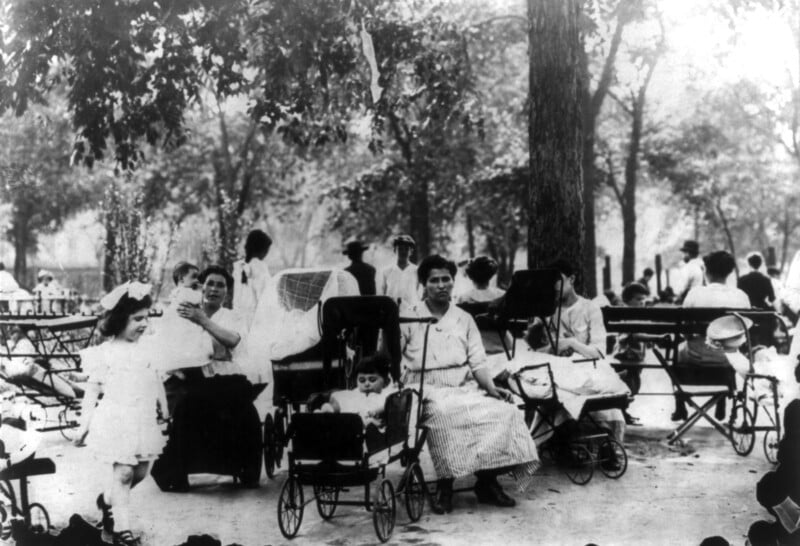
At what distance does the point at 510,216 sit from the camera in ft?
91.3

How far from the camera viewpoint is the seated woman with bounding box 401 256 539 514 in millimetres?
6414

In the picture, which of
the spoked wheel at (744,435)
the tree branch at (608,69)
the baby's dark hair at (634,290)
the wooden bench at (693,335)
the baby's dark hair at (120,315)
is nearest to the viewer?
the baby's dark hair at (120,315)

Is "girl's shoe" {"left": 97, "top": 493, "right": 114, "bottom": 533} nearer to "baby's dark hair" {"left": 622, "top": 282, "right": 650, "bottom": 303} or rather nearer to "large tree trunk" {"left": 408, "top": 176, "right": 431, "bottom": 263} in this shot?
"baby's dark hair" {"left": 622, "top": 282, "right": 650, "bottom": 303}

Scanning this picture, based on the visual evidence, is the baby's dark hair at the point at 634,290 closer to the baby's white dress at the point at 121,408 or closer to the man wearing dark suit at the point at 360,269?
the man wearing dark suit at the point at 360,269

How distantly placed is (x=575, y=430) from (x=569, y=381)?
0.49 meters

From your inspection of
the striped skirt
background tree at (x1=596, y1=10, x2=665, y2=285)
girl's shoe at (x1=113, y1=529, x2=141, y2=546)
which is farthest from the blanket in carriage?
background tree at (x1=596, y1=10, x2=665, y2=285)

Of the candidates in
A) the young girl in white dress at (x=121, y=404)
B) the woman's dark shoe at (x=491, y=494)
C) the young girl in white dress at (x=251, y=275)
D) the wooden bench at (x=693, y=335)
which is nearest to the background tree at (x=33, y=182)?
the young girl in white dress at (x=121, y=404)

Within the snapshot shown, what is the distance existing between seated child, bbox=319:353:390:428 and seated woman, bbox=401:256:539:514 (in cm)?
51

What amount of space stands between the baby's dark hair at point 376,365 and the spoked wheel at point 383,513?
746 millimetres

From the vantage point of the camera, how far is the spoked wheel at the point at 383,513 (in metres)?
5.62

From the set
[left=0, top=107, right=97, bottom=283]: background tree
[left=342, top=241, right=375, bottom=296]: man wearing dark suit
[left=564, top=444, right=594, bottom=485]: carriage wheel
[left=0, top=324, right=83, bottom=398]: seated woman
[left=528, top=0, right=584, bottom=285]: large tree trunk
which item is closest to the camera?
[left=0, top=324, right=83, bottom=398]: seated woman

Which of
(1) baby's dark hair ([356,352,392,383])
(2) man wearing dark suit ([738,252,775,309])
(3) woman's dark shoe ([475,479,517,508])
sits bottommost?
(3) woman's dark shoe ([475,479,517,508])

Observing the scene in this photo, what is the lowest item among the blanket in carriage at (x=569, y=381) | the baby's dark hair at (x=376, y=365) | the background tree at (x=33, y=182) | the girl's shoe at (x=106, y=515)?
the girl's shoe at (x=106, y=515)

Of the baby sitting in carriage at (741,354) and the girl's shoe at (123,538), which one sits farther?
the baby sitting in carriage at (741,354)
